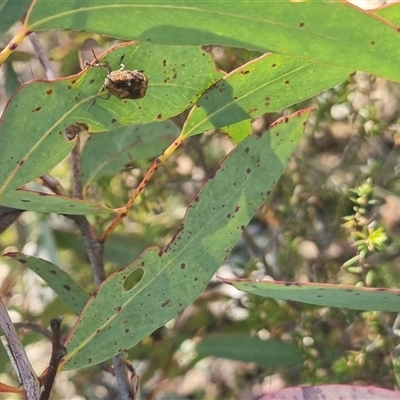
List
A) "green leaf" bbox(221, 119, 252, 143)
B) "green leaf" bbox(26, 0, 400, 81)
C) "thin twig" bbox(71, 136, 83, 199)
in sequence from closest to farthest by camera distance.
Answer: "green leaf" bbox(26, 0, 400, 81) < "green leaf" bbox(221, 119, 252, 143) < "thin twig" bbox(71, 136, 83, 199)

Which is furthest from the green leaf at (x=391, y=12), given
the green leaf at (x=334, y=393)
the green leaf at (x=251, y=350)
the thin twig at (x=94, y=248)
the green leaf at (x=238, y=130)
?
the green leaf at (x=251, y=350)

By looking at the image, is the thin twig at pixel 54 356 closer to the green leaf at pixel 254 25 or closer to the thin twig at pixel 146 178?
the thin twig at pixel 146 178

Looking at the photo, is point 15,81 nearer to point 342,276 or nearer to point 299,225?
point 299,225

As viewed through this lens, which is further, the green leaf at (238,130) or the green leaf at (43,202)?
the green leaf at (238,130)

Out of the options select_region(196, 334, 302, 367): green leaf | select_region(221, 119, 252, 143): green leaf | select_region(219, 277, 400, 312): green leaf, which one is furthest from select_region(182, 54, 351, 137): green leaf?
select_region(196, 334, 302, 367): green leaf

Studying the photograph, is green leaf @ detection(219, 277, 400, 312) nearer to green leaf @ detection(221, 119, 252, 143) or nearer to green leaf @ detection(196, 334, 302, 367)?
green leaf @ detection(221, 119, 252, 143)
